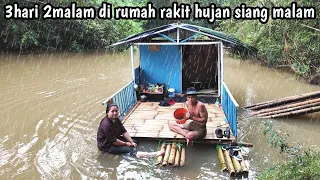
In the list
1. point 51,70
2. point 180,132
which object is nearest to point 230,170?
point 180,132

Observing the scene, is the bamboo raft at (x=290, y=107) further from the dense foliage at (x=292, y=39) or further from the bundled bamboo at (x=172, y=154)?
the dense foliage at (x=292, y=39)

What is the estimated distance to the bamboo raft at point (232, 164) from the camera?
611 centimetres


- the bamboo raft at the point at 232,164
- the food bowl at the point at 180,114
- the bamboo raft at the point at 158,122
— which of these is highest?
the food bowl at the point at 180,114

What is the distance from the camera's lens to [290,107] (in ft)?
32.9

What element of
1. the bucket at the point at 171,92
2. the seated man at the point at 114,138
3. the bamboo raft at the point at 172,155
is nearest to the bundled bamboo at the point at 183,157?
the bamboo raft at the point at 172,155

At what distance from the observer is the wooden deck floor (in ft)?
24.5

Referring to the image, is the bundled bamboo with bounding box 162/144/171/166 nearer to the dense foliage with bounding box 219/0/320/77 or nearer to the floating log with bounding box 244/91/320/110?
the floating log with bounding box 244/91/320/110

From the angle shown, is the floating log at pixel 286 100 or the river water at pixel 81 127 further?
the floating log at pixel 286 100

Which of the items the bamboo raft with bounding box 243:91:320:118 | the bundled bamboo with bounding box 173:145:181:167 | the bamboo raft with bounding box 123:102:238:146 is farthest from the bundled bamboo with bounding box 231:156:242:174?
the bamboo raft with bounding box 243:91:320:118

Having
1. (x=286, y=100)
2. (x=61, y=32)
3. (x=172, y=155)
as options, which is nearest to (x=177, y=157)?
(x=172, y=155)

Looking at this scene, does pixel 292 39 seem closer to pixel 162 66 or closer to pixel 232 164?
pixel 162 66

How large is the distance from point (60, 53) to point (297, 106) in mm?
19617

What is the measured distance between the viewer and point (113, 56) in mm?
24891

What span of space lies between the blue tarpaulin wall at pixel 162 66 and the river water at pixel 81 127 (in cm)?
217
